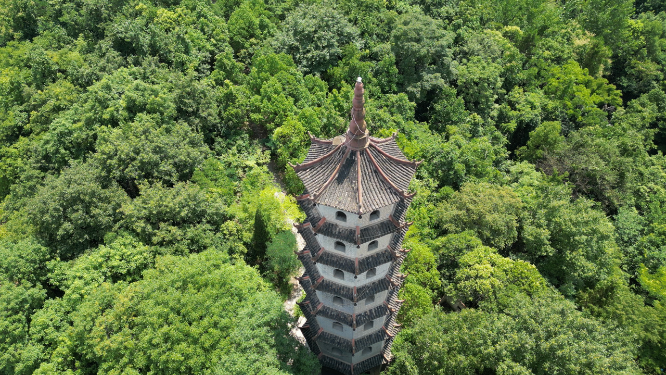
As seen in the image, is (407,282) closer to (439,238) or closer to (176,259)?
(439,238)

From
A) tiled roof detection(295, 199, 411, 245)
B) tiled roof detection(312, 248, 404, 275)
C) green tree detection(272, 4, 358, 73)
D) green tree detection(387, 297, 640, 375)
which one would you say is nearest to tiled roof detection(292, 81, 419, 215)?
tiled roof detection(295, 199, 411, 245)

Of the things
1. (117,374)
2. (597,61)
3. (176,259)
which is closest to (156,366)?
(117,374)

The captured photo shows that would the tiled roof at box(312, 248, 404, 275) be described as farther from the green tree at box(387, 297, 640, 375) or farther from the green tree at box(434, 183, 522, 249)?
the green tree at box(434, 183, 522, 249)

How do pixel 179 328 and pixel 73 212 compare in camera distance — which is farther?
pixel 73 212

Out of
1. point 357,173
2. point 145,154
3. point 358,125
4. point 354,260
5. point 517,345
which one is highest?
point 358,125

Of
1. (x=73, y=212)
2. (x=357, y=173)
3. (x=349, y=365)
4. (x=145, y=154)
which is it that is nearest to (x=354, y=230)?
(x=357, y=173)

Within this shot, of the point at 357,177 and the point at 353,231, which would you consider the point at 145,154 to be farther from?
the point at 357,177

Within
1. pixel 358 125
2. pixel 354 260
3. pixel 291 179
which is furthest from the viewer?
pixel 291 179

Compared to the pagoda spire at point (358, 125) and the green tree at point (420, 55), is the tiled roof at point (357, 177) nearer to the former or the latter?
the pagoda spire at point (358, 125)
